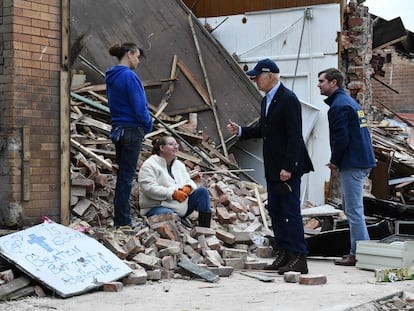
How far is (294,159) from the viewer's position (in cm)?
755

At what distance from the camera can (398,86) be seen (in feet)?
85.1

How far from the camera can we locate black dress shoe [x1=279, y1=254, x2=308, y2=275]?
7.65m

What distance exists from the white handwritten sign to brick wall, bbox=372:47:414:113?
20.0m

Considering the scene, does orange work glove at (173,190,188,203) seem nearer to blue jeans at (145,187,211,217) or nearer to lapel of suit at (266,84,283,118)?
blue jeans at (145,187,211,217)

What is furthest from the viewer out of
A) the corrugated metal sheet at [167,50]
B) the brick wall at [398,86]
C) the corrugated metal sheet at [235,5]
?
the brick wall at [398,86]

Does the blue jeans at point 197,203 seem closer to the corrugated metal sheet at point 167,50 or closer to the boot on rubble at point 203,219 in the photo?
the boot on rubble at point 203,219

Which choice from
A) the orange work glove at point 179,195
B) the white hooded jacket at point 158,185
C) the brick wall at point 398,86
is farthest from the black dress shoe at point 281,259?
the brick wall at point 398,86

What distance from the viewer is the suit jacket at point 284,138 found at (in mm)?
7574

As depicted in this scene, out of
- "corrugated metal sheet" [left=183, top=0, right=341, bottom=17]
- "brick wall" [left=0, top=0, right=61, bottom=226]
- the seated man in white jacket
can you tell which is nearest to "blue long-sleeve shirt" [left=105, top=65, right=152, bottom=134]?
"brick wall" [left=0, top=0, right=61, bottom=226]

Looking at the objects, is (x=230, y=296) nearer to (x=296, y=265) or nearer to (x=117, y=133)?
(x=296, y=265)

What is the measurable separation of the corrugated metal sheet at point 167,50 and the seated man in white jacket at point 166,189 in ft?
11.9

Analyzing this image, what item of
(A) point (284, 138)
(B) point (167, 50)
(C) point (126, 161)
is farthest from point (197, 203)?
(B) point (167, 50)

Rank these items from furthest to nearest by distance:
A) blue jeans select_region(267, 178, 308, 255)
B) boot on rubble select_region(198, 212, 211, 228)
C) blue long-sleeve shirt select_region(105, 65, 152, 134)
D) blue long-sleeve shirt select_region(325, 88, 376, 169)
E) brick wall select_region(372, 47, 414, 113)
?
1. brick wall select_region(372, 47, 414, 113)
2. boot on rubble select_region(198, 212, 211, 228)
3. blue long-sleeve shirt select_region(325, 88, 376, 169)
4. blue long-sleeve shirt select_region(105, 65, 152, 134)
5. blue jeans select_region(267, 178, 308, 255)

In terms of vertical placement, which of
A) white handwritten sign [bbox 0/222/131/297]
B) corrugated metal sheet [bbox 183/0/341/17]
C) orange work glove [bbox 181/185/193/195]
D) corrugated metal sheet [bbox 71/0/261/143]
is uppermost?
corrugated metal sheet [bbox 183/0/341/17]
